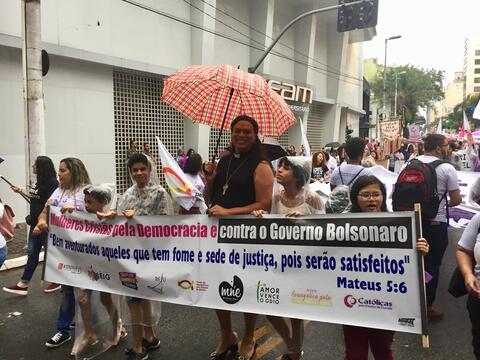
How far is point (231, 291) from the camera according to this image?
307 cm

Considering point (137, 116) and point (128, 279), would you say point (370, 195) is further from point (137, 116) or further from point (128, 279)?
point (137, 116)

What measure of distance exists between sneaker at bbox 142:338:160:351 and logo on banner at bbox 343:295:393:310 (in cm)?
182

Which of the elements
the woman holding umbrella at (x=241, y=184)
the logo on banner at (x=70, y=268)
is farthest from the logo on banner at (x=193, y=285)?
the logo on banner at (x=70, y=268)

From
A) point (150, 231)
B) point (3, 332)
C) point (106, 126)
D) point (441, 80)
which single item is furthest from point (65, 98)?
point (441, 80)

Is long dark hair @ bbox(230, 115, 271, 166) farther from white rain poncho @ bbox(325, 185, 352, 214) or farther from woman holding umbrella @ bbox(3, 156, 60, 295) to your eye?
woman holding umbrella @ bbox(3, 156, 60, 295)

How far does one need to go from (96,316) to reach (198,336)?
945 mm

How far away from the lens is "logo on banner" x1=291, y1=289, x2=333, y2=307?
2771 mm

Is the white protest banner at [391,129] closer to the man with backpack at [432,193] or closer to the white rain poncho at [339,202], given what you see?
the man with backpack at [432,193]

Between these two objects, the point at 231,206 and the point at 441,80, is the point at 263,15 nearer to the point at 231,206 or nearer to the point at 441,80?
the point at 231,206

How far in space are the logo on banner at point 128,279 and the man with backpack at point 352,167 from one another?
2657 mm

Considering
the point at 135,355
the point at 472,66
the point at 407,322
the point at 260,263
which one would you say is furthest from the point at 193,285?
the point at 472,66

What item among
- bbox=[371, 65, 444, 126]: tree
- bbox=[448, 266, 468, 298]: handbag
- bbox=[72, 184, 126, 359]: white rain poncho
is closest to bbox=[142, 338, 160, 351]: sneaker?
bbox=[72, 184, 126, 359]: white rain poncho

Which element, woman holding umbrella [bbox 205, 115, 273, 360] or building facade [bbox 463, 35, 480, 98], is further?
building facade [bbox 463, 35, 480, 98]

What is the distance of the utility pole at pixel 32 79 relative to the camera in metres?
7.16
